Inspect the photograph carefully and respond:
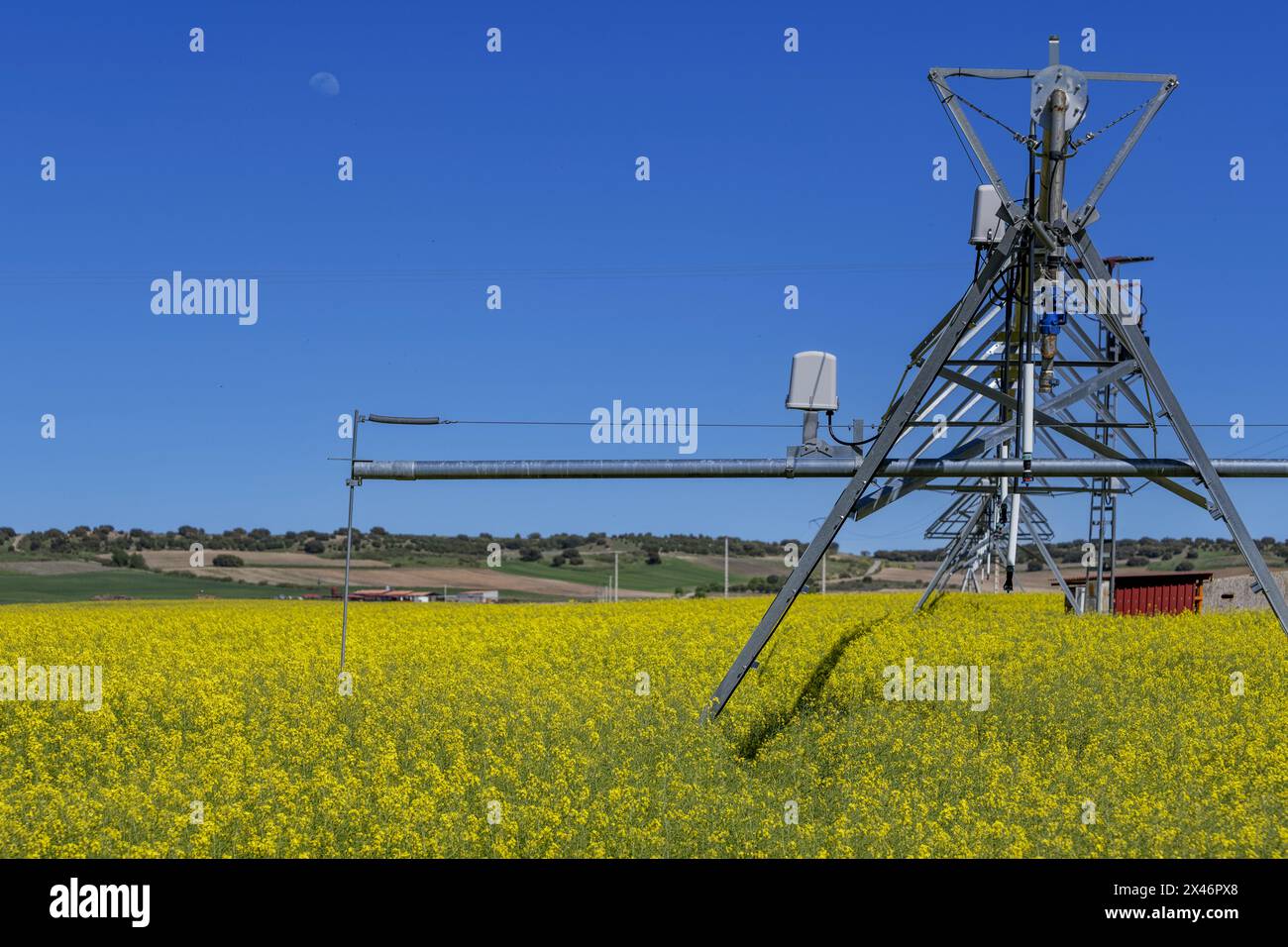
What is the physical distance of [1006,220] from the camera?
13.2m

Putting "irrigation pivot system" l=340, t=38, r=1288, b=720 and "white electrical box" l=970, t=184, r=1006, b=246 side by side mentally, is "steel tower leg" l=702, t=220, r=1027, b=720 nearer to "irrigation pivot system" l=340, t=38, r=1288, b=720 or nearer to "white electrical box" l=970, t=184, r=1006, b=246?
"irrigation pivot system" l=340, t=38, r=1288, b=720

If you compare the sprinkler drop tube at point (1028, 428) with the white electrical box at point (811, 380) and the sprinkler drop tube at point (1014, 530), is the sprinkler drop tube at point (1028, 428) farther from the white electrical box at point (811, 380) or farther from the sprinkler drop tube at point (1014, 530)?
the sprinkler drop tube at point (1014, 530)

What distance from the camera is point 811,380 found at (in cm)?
1401

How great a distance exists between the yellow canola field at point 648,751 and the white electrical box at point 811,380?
3925mm

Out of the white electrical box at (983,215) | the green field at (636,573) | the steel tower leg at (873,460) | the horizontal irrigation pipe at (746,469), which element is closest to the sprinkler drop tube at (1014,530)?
the white electrical box at (983,215)

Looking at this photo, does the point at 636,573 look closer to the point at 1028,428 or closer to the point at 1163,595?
the point at 1163,595

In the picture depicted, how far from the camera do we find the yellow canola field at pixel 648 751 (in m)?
9.80

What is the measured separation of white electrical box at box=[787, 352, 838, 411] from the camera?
14.0 metres

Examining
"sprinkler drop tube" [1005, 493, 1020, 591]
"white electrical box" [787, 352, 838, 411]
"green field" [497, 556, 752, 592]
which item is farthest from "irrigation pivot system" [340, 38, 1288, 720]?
"green field" [497, 556, 752, 592]

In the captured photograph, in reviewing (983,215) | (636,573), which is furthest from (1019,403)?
(636,573)

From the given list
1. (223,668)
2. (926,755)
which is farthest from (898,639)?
(223,668)

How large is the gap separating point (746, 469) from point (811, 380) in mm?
1419
